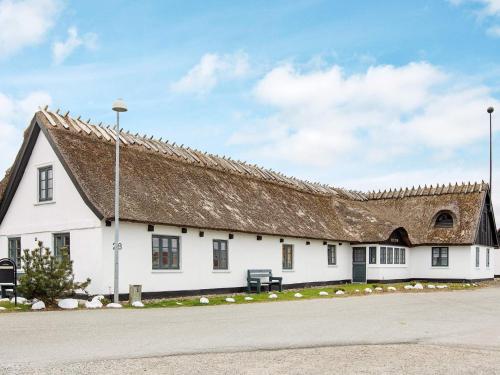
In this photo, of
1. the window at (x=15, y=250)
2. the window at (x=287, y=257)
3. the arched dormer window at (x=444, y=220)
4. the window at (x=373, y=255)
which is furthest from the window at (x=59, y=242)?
the arched dormer window at (x=444, y=220)

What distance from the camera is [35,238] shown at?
23.9m

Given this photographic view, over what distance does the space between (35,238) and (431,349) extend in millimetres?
17804

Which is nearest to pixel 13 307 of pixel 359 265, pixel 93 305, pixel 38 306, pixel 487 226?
pixel 38 306

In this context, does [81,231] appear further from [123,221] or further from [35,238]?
[35,238]

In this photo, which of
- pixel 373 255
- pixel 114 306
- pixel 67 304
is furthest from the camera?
pixel 373 255

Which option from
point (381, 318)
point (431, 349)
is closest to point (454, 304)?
point (381, 318)

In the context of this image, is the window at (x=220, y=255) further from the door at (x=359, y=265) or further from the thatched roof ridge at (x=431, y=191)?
the thatched roof ridge at (x=431, y=191)

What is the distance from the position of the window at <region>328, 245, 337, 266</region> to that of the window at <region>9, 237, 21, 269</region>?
17.5m

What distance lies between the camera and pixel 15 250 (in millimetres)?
25219

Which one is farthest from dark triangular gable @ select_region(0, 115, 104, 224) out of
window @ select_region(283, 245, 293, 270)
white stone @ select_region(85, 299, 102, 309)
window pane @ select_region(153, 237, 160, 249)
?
window @ select_region(283, 245, 293, 270)

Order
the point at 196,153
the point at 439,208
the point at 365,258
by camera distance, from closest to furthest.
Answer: the point at 196,153
the point at 365,258
the point at 439,208

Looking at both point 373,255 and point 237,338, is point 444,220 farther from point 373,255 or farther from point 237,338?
point 237,338

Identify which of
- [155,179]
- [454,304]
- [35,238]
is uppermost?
[155,179]

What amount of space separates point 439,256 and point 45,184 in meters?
27.4
